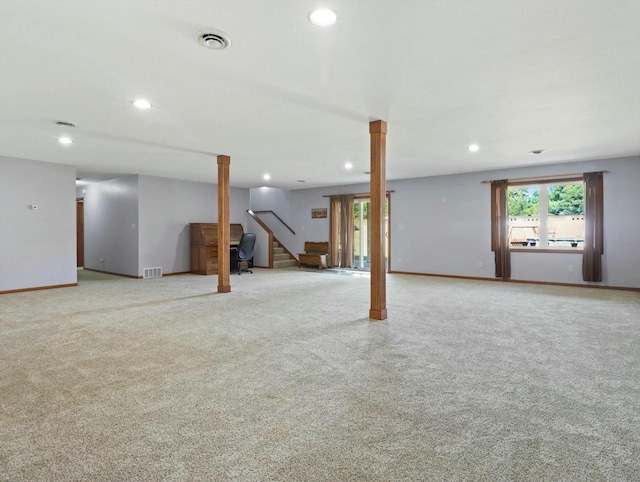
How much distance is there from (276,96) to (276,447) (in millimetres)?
3035

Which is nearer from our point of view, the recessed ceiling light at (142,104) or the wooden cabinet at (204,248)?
the recessed ceiling light at (142,104)

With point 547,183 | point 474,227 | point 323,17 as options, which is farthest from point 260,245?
point 323,17

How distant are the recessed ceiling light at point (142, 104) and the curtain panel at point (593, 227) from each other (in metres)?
7.31

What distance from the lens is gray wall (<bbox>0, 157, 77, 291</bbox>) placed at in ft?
21.1

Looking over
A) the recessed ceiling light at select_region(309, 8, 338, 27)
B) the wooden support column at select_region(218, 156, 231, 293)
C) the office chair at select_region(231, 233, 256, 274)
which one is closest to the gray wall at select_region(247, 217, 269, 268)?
the office chair at select_region(231, 233, 256, 274)

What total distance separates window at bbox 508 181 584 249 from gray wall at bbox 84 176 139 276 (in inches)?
327

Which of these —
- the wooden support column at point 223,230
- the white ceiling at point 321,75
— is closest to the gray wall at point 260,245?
the wooden support column at point 223,230

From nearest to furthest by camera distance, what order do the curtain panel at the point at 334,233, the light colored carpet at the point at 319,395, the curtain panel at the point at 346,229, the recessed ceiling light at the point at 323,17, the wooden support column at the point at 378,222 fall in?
the light colored carpet at the point at 319,395 < the recessed ceiling light at the point at 323,17 < the wooden support column at the point at 378,222 < the curtain panel at the point at 346,229 < the curtain panel at the point at 334,233

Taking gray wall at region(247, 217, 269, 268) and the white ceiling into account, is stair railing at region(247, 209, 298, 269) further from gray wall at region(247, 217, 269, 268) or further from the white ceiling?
the white ceiling

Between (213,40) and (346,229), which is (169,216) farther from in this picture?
(213,40)

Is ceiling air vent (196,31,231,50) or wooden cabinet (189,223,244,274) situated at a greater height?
ceiling air vent (196,31,231,50)

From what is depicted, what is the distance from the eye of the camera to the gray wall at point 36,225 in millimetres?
6422

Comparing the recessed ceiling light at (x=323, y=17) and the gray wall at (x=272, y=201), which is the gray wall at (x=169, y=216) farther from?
the recessed ceiling light at (x=323, y=17)

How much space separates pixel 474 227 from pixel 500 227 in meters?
0.55
